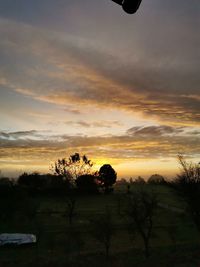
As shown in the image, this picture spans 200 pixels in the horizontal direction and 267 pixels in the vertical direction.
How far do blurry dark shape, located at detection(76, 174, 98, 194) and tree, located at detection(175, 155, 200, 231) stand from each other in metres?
50.3

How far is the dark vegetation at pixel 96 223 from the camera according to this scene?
36750 mm

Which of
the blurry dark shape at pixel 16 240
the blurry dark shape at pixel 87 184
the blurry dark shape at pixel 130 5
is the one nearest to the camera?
the blurry dark shape at pixel 130 5

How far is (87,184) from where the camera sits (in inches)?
3905

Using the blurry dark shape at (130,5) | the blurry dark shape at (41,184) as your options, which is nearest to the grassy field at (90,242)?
the blurry dark shape at (41,184)

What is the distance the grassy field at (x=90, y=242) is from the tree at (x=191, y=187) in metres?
3.60

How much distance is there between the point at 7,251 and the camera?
46.7 meters

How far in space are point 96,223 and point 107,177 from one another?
66480mm

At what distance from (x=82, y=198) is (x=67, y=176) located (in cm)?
1615

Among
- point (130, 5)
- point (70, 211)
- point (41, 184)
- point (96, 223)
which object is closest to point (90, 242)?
point (96, 223)

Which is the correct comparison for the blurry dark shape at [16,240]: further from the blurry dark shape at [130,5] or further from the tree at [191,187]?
the blurry dark shape at [130,5]

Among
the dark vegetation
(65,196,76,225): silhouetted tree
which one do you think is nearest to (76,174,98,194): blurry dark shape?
the dark vegetation

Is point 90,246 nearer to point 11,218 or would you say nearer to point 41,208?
point 11,218

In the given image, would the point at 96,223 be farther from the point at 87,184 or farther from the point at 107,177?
the point at 107,177

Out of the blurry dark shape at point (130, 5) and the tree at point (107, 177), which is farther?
the tree at point (107, 177)
